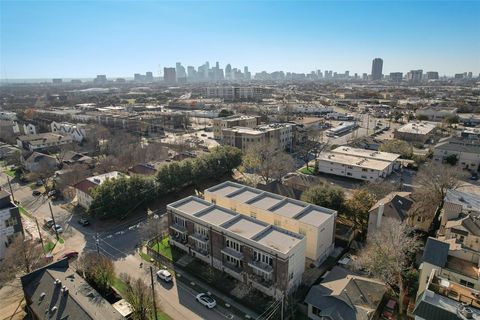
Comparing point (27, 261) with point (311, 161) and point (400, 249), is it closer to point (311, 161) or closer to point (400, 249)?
point (400, 249)

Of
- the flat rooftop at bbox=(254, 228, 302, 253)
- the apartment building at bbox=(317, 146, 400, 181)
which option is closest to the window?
the flat rooftop at bbox=(254, 228, 302, 253)

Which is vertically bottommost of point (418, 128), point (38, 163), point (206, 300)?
point (206, 300)

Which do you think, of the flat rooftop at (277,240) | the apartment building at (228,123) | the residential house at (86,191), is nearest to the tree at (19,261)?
the residential house at (86,191)

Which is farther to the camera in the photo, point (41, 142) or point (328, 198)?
point (41, 142)

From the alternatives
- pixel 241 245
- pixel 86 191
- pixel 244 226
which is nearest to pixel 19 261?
pixel 86 191

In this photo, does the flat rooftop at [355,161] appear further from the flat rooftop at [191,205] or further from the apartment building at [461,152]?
the flat rooftop at [191,205]

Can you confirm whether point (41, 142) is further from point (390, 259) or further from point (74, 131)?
point (390, 259)

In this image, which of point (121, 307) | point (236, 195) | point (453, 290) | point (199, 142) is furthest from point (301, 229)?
point (199, 142)
